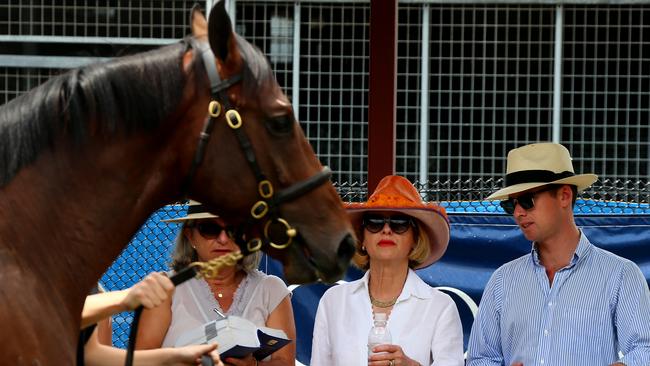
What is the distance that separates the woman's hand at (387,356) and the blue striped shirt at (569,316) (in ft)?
1.76

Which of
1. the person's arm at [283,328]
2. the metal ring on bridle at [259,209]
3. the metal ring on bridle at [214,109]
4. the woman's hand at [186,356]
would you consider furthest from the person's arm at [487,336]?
the metal ring on bridle at [214,109]

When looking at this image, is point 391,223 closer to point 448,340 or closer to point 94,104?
point 448,340

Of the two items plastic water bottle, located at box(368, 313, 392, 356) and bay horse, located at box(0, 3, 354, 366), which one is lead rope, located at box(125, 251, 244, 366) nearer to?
bay horse, located at box(0, 3, 354, 366)

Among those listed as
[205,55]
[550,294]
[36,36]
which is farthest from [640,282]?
[36,36]

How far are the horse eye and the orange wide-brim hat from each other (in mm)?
1829

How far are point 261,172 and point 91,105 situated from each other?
0.53 metres

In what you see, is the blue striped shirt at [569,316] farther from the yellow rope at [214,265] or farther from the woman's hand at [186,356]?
the yellow rope at [214,265]

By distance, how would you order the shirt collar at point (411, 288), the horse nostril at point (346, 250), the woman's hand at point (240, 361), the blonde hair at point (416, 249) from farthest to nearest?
the blonde hair at point (416, 249), the shirt collar at point (411, 288), the woman's hand at point (240, 361), the horse nostril at point (346, 250)

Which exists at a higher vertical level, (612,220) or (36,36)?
(36,36)

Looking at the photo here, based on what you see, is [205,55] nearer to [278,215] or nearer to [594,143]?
[278,215]

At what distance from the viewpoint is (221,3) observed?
3.11 meters

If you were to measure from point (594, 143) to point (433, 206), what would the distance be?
6430 mm

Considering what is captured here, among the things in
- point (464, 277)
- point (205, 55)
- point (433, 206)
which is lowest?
point (464, 277)

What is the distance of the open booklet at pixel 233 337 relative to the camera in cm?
437
